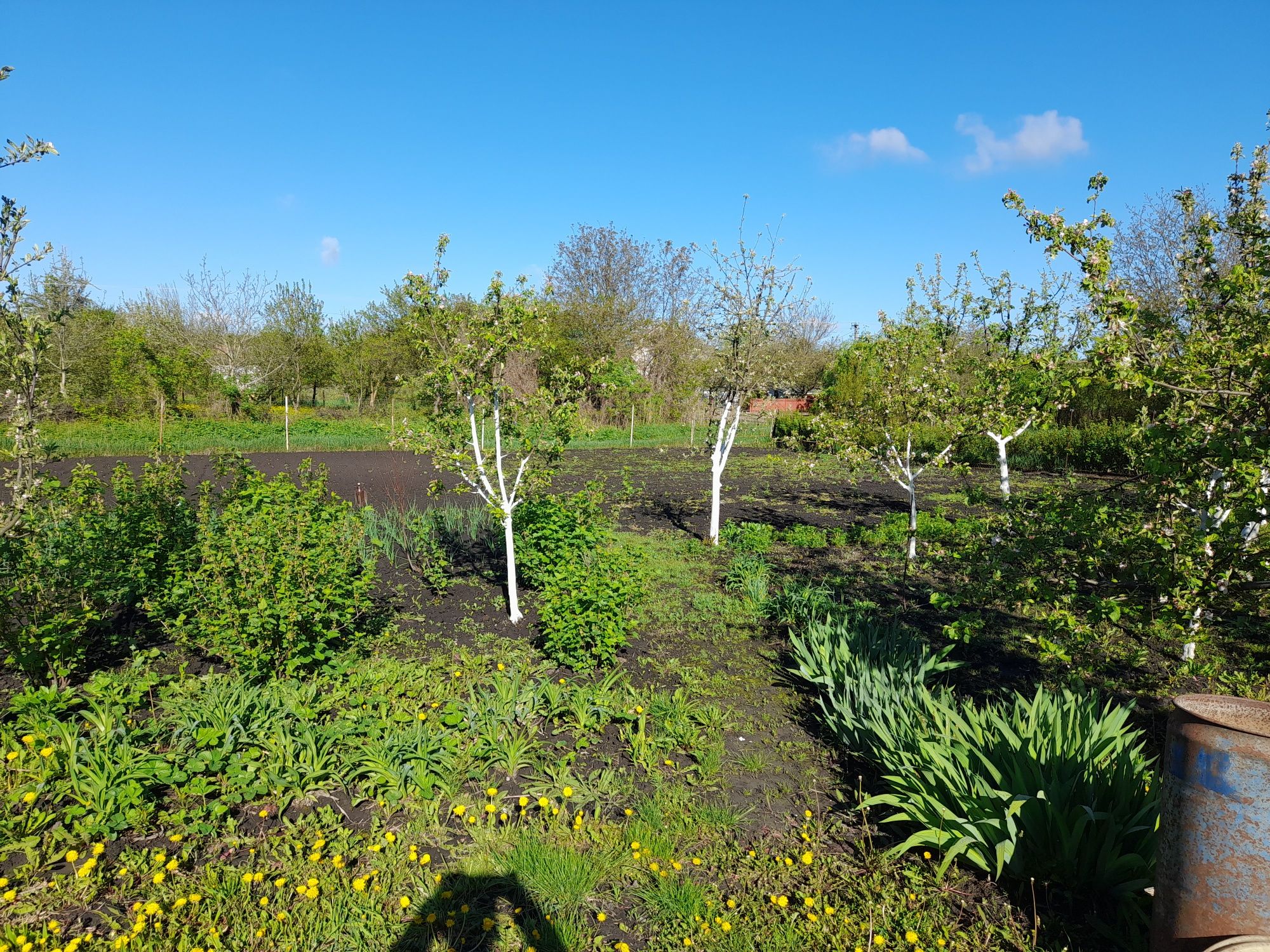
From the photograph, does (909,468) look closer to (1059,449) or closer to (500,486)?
(500,486)

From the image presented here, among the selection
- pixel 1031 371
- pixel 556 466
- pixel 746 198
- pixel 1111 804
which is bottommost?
pixel 1111 804

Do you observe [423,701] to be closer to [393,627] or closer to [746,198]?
[393,627]

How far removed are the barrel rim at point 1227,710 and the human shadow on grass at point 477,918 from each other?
7.82 ft

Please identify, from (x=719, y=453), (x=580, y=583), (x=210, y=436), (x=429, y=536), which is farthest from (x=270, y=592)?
(x=210, y=436)

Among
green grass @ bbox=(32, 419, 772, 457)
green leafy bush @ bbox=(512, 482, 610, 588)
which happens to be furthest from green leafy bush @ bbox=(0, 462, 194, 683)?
green grass @ bbox=(32, 419, 772, 457)

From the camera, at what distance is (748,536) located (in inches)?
358

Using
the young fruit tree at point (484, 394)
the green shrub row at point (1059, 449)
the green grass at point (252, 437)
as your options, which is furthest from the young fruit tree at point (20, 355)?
the green shrub row at point (1059, 449)

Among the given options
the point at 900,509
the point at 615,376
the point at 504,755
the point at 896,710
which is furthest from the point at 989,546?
the point at 615,376

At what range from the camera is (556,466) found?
21.5ft

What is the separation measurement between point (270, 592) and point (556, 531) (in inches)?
89.2

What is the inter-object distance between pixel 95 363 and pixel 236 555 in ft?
72.9

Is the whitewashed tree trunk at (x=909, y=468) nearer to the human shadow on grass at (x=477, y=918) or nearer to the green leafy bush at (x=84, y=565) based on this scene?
the human shadow on grass at (x=477, y=918)

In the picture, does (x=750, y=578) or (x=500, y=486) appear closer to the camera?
(x=500, y=486)

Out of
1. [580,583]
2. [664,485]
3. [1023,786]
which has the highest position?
[664,485]
